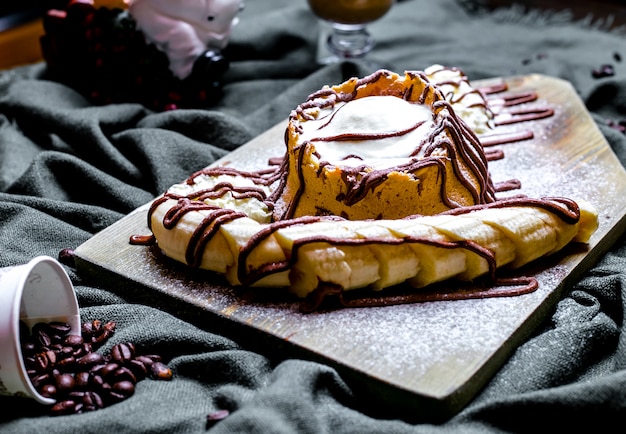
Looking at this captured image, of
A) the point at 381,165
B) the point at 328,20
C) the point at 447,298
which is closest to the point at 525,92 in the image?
the point at 328,20

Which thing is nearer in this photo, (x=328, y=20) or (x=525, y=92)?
(x=525, y=92)

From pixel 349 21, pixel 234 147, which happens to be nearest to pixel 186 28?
pixel 234 147

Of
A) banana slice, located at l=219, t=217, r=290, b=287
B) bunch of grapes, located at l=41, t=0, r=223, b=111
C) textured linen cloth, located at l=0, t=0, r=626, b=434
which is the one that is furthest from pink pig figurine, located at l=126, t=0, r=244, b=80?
banana slice, located at l=219, t=217, r=290, b=287

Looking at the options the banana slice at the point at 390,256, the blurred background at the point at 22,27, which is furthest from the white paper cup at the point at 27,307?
the blurred background at the point at 22,27

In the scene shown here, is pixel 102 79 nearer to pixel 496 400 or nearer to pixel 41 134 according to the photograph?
pixel 41 134

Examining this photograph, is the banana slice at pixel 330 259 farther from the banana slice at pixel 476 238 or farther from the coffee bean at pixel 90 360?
the coffee bean at pixel 90 360

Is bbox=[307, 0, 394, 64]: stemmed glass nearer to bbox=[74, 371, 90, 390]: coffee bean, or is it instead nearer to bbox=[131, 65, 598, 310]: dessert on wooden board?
bbox=[131, 65, 598, 310]: dessert on wooden board

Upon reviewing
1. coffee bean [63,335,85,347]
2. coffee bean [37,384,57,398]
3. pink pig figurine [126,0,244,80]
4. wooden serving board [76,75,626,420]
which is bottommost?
coffee bean [37,384,57,398]
